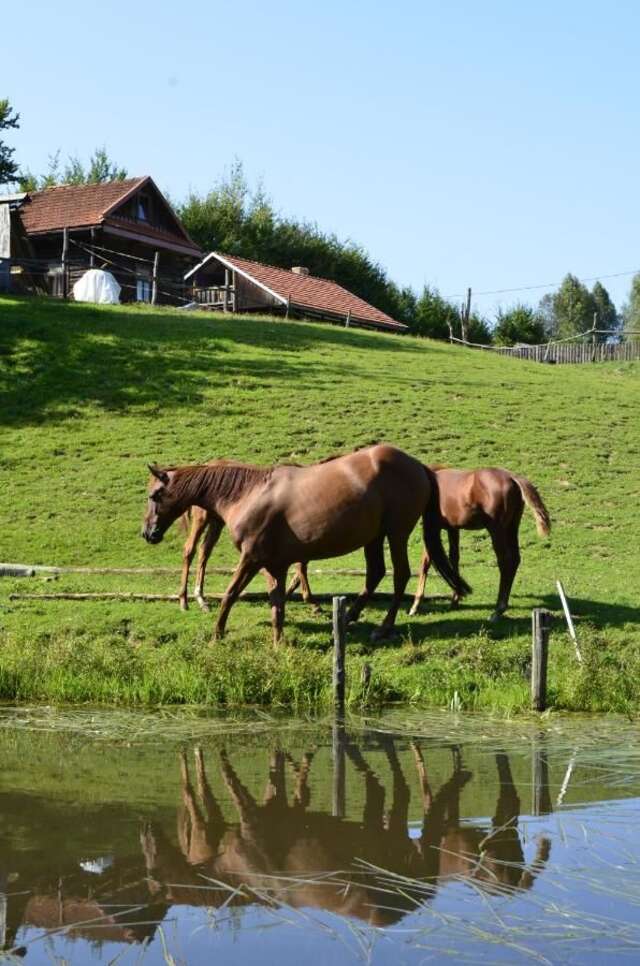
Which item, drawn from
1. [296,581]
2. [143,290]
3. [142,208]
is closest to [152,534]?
[296,581]

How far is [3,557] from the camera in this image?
20.4 m

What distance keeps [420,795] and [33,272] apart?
3991 centimetres

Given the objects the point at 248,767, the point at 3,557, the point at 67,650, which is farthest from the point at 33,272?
the point at 248,767

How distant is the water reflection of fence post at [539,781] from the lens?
889 cm

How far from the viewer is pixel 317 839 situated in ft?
26.9

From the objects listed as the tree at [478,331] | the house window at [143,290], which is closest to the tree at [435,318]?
the tree at [478,331]

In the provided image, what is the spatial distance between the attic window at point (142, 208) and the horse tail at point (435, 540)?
3971cm

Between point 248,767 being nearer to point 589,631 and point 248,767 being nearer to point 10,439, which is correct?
point 589,631

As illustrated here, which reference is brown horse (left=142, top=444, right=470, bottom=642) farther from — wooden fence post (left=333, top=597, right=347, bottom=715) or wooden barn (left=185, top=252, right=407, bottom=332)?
wooden barn (left=185, top=252, right=407, bottom=332)

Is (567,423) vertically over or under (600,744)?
over

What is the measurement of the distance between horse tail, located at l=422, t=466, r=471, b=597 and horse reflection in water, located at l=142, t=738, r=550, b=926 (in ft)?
17.8

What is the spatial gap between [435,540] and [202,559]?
314 centimetres

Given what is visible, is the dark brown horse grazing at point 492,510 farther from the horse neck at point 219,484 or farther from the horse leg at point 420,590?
the horse neck at point 219,484

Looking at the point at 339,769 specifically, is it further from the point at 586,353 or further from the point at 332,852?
the point at 586,353
